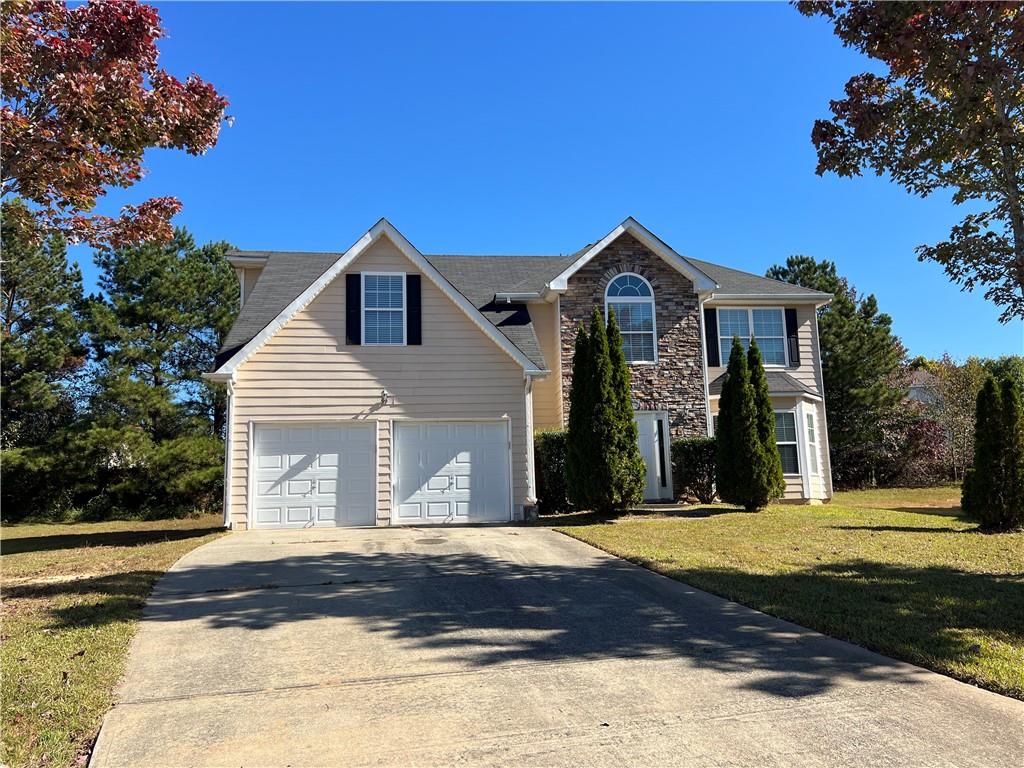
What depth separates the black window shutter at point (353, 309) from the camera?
44.9 feet

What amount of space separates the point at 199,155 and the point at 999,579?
946cm

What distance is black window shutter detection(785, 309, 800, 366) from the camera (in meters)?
18.4

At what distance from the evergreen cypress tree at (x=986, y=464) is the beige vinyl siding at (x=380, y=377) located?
25.5ft

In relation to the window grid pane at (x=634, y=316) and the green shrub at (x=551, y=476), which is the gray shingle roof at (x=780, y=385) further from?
the green shrub at (x=551, y=476)

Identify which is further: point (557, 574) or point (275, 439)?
point (275, 439)

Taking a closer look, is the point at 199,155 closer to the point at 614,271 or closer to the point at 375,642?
the point at 375,642

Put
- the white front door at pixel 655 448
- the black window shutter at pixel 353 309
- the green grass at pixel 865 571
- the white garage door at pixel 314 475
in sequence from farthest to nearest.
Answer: the white front door at pixel 655 448 < the black window shutter at pixel 353 309 < the white garage door at pixel 314 475 < the green grass at pixel 865 571

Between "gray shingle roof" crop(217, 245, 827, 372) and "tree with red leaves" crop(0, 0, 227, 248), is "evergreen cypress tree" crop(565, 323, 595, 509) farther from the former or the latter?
"tree with red leaves" crop(0, 0, 227, 248)

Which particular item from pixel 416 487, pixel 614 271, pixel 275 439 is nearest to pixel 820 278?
pixel 614 271

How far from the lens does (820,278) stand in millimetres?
28203

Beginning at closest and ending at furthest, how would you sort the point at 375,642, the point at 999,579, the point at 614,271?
1. the point at 375,642
2. the point at 999,579
3. the point at 614,271

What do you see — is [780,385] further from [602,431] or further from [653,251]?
[602,431]

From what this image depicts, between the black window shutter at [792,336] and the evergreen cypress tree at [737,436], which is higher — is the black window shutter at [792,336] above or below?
above

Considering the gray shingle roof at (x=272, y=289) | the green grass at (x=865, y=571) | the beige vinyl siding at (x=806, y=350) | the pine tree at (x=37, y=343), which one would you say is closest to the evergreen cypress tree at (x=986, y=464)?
the green grass at (x=865, y=571)
